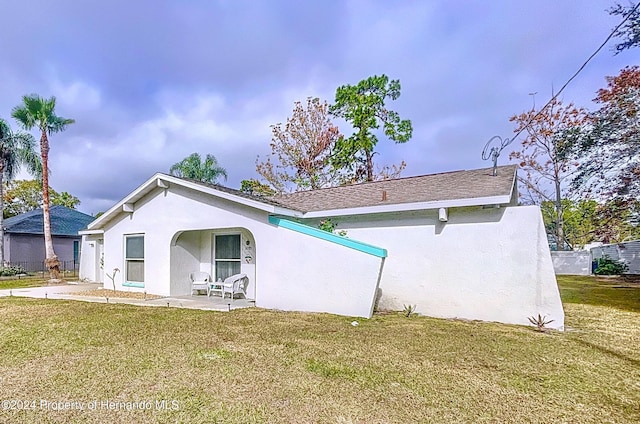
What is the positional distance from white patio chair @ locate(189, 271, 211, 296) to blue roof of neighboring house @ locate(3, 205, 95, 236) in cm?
2206

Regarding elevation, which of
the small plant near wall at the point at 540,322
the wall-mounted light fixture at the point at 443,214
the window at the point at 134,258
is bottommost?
the small plant near wall at the point at 540,322

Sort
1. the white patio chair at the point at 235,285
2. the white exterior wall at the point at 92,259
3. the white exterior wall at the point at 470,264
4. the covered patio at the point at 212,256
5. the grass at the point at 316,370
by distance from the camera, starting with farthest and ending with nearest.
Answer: the white exterior wall at the point at 92,259 → the covered patio at the point at 212,256 → the white patio chair at the point at 235,285 → the white exterior wall at the point at 470,264 → the grass at the point at 316,370

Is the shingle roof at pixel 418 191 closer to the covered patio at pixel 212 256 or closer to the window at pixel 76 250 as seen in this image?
the covered patio at pixel 212 256

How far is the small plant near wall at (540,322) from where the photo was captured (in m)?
7.33

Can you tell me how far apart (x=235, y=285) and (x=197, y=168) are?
20.7m

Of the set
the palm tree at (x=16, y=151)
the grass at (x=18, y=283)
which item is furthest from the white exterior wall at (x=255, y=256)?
the palm tree at (x=16, y=151)

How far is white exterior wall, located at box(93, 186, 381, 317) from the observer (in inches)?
328

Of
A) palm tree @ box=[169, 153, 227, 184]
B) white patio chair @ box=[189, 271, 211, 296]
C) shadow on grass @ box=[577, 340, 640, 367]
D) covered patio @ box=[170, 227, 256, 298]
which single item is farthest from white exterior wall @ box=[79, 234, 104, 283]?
shadow on grass @ box=[577, 340, 640, 367]

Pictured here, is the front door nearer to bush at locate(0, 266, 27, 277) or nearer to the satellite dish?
the satellite dish

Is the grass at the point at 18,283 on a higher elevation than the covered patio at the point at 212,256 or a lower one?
lower

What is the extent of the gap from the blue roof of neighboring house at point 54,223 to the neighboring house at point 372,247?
69.2 feet

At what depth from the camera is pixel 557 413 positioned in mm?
3646

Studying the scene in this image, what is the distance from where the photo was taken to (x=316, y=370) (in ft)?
15.6

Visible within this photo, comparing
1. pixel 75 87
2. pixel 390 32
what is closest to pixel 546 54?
pixel 390 32
